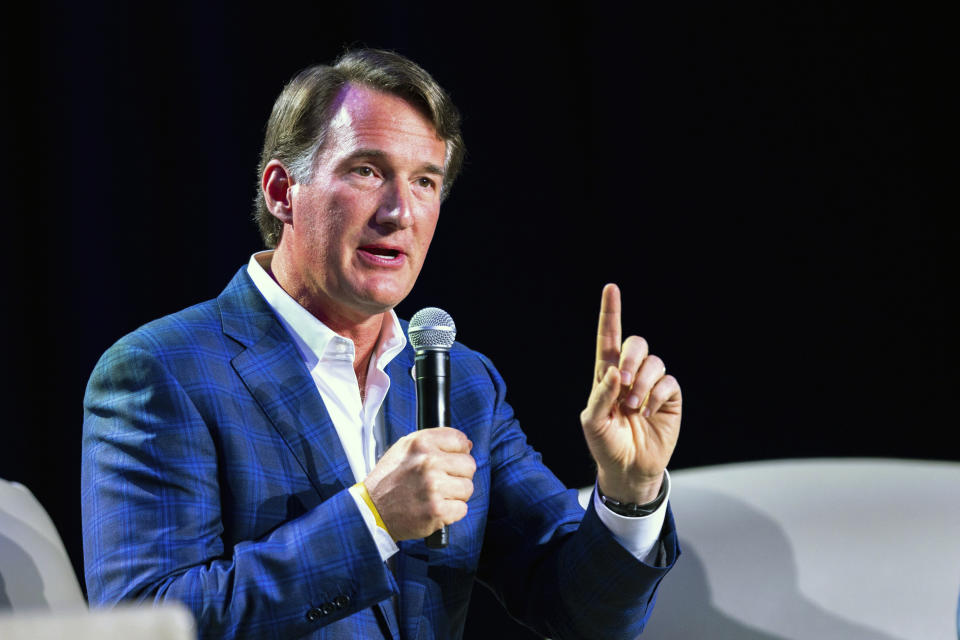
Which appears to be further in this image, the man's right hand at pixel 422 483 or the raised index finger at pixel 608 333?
the raised index finger at pixel 608 333

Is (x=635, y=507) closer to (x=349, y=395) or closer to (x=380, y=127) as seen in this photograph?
(x=349, y=395)

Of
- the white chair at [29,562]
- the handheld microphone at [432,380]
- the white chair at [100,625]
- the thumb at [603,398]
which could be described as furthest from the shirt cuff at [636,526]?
the white chair at [100,625]

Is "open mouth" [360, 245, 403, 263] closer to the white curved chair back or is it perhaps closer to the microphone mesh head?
the microphone mesh head

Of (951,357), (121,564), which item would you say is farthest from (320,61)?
(951,357)

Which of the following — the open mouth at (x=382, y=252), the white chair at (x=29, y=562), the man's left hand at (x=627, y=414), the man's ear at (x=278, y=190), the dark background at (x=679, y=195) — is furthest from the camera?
the dark background at (x=679, y=195)

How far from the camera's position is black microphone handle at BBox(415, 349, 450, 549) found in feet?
4.37

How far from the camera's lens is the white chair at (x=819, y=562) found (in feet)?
5.98

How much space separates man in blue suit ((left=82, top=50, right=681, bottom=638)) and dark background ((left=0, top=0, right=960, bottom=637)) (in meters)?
0.52

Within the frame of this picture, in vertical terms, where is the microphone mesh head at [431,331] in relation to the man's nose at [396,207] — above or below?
below

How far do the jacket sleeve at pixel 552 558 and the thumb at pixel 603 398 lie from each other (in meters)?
0.21

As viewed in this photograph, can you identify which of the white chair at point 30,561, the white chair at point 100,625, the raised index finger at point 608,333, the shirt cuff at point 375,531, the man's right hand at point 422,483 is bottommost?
the white chair at point 30,561

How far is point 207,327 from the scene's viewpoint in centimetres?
155

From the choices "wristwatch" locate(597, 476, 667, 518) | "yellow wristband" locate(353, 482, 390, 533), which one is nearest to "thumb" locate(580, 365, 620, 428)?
"wristwatch" locate(597, 476, 667, 518)

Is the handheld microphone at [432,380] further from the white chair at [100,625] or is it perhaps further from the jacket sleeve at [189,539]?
the white chair at [100,625]
